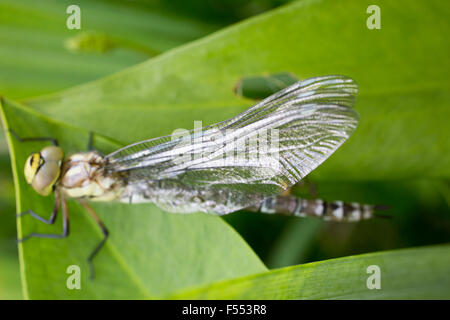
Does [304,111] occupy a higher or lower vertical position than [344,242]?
higher

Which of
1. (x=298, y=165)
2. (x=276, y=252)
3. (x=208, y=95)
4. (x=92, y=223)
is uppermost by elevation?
(x=208, y=95)

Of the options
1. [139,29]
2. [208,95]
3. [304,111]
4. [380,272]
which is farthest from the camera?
[139,29]

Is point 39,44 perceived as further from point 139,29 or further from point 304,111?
point 304,111

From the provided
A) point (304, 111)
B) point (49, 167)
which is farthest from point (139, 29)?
point (304, 111)

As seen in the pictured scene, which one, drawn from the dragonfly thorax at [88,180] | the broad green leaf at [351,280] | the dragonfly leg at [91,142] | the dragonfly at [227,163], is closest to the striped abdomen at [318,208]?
the dragonfly at [227,163]

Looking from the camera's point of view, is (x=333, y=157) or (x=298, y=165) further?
(x=333, y=157)

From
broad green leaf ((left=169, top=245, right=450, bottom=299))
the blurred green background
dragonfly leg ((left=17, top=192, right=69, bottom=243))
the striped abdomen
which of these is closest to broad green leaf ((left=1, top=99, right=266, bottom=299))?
dragonfly leg ((left=17, top=192, right=69, bottom=243))

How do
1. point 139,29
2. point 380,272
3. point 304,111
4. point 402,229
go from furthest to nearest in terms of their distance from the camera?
point 139,29 < point 402,229 < point 304,111 < point 380,272

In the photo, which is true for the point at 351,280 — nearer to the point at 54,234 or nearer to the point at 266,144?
the point at 266,144

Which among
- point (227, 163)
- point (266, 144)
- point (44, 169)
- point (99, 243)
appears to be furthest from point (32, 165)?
point (266, 144)

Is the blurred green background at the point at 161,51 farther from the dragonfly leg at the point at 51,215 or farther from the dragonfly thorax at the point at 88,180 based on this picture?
the dragonfly leg at the point at 51,215
